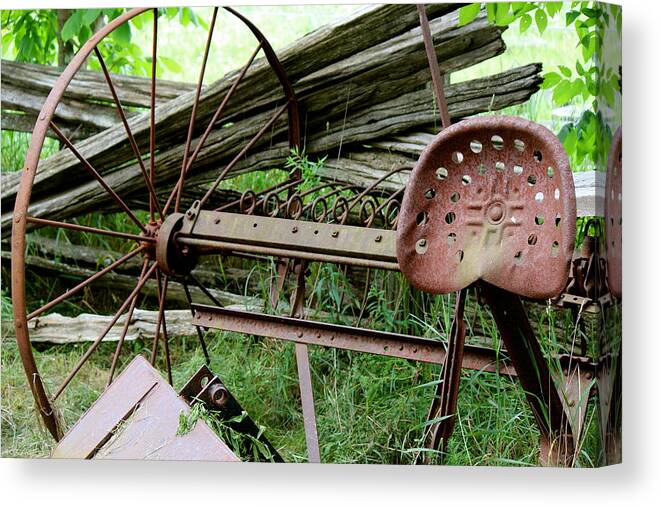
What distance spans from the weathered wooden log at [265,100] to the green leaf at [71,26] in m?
0.36

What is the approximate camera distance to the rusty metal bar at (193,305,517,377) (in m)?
2.68

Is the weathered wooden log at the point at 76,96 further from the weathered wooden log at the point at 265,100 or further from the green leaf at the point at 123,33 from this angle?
the green leaf at the point at 123,33

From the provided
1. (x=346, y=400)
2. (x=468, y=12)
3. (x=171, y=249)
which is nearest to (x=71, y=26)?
(x=171, y=249)

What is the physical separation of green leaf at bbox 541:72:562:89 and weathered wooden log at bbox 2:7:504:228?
0.82 feet

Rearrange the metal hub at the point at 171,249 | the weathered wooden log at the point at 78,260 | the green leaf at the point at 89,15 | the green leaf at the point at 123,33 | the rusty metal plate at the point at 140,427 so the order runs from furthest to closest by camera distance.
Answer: the weathered wooden log at the point at 78,260
the green leaf at the point at 89,15
the green leaf at the point at 123,33
the metal hub at the point at 171,249
the rusty metal plate at the point at 140,427

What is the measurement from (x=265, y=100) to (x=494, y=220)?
4.76 ft

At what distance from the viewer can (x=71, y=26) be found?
3.50m

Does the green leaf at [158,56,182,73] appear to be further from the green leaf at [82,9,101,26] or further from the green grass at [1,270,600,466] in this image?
the green grass at [1,270,600,466]

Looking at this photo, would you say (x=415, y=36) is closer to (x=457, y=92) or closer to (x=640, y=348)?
(x=457, y=92)

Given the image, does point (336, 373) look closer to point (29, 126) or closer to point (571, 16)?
point (571, 16)

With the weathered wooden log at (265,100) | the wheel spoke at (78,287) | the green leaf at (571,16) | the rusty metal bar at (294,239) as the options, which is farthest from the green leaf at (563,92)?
the wheel spoke at (78,287)

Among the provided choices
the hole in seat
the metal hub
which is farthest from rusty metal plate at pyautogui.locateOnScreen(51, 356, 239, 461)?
the hole in seat

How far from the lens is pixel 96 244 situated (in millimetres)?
3988

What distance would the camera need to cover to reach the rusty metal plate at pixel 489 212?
7.05 ft
